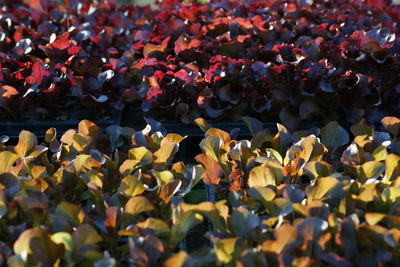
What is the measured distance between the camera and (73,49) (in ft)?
8.67

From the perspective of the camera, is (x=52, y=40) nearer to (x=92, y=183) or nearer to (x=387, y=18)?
(x=92, y=183)

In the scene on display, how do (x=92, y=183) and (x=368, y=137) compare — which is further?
(x=368, y=137)

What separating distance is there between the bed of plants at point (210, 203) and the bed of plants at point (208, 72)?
421mm

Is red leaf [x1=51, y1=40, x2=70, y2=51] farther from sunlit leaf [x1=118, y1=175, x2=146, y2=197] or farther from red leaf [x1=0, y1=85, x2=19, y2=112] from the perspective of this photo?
sunlit leaf [x1=118, y1=175, x2=146, y2=197]

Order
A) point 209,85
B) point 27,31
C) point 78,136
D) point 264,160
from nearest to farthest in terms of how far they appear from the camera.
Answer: point 264,160 → point 78,136 → point 209,85 → point 27,31

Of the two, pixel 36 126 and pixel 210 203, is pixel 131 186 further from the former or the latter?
pixel 36 126

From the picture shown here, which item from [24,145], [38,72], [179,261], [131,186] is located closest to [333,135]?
[131,186]

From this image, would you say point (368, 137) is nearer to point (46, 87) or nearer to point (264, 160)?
point (264, 160)

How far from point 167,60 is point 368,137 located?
1.19m

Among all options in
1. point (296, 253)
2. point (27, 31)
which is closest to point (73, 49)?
point (27, 31)

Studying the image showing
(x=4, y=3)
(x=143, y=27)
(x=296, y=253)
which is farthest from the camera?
(x=4, y=3)

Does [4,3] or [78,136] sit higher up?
[78,136]

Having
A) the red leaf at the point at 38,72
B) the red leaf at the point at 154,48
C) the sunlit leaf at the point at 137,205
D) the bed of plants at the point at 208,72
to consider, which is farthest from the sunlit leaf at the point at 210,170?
the red leaf at the point at 154,48

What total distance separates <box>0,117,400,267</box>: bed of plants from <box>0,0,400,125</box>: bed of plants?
0.42 metres
